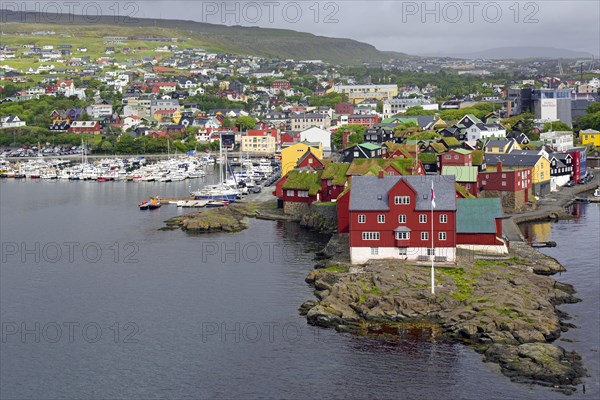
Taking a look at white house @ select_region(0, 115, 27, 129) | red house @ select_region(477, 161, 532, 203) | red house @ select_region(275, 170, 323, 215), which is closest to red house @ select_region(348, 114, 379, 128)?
white house @ select_region(0, 115, 27, 129)

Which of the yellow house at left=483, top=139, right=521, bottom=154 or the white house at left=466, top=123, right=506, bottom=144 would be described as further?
the white house at left=466, top=123, right=506, bottom=144

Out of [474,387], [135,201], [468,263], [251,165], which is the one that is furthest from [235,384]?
[251,165]

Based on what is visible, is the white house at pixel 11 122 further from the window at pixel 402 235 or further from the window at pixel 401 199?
the window at pixel 402 235

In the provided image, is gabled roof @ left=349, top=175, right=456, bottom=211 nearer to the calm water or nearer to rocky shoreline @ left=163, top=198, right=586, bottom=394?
rocky shoreline @ left=163, top=198, right=586, bottom=394

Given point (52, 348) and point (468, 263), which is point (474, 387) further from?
point (52, 348)

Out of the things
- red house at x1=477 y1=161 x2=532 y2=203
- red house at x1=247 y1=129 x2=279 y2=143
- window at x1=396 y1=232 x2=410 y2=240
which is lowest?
window at x1=396 y1=232 x2=410 y2=240

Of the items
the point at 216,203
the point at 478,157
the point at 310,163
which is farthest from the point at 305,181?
the point at 478,157

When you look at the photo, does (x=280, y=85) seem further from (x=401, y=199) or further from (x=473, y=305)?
(x=473, y=305)

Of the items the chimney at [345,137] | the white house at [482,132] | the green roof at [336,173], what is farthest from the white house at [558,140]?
the green roof at [336,173]
